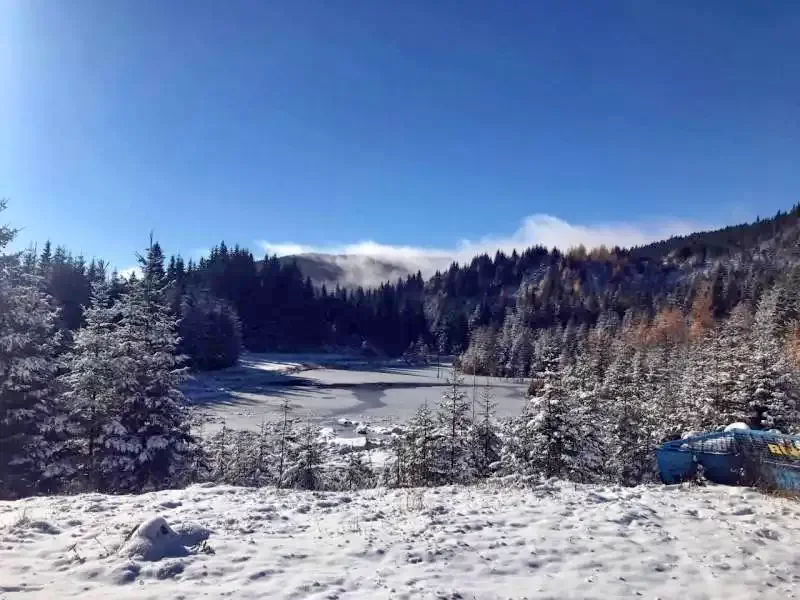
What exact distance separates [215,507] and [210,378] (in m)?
82.0

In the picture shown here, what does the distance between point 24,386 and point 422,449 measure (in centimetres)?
1561

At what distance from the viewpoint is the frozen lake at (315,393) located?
55.2m

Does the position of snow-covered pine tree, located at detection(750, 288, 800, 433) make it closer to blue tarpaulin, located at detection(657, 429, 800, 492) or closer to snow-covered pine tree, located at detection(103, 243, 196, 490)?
blue tarpaulin, located at detection(657, 429, 800, 492)

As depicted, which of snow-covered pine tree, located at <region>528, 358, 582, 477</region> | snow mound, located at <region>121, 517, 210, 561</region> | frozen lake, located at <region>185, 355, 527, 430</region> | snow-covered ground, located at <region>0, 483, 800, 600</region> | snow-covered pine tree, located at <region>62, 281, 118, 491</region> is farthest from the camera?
frozen lake, located at <region>185, 355, 527, 430</region>

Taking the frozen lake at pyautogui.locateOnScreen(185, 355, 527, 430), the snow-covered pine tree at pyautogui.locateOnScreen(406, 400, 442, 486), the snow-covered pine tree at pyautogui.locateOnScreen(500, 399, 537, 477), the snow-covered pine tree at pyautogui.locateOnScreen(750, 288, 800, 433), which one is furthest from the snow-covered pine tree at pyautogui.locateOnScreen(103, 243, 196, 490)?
the snow-covered pine tree at pyautogui.locateOnScreen(750, 288, 800, 433)

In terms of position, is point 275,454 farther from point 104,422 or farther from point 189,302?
point 189,302

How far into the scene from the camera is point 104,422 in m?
17.8

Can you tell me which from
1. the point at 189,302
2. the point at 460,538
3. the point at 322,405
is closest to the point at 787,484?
the point at 460,538

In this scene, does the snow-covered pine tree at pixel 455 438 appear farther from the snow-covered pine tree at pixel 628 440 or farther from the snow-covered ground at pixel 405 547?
the snow-covered ground at pixel 405 547

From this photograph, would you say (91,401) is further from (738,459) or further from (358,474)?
(738,459)

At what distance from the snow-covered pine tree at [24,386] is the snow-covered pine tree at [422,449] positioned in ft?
43.7

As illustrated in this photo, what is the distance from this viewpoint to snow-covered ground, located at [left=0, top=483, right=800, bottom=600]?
6.17 m

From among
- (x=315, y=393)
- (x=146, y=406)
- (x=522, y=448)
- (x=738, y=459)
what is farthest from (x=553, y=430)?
(x=315, y=393)

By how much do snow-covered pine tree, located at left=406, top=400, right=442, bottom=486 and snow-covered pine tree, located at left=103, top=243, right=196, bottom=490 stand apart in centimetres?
948
